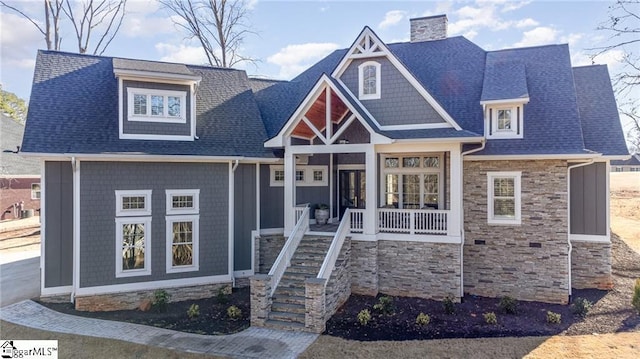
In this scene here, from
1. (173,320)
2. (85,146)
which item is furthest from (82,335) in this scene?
(85,146)

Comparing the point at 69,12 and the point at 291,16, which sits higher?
the point at 69,12

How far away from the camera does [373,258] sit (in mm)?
11844

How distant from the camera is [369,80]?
42.9 feet

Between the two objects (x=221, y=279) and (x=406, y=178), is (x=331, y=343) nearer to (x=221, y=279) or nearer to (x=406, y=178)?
(x=221, y=279)

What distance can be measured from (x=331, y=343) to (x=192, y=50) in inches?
969

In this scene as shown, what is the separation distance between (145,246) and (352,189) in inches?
307

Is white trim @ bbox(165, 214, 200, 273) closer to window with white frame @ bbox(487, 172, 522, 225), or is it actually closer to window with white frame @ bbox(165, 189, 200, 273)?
window with white frame @ bbox(165, 189, 200, 273)

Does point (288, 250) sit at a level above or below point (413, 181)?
below

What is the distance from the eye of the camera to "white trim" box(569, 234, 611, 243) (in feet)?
41.2

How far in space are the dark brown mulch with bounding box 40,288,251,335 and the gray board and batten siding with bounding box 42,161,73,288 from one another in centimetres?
89

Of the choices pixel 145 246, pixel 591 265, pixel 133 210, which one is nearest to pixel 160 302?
pixel 145 246

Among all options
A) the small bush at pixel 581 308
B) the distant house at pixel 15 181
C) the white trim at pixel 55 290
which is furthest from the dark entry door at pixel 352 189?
the distant house at pixel 15 181

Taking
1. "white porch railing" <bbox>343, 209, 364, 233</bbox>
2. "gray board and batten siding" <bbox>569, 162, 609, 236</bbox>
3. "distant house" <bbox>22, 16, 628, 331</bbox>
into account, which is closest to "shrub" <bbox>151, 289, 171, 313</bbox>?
"distant house" <bbox>22, 16, 628, 331</bbox>

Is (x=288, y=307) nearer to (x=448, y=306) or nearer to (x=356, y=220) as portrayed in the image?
(x=356, y=220)
